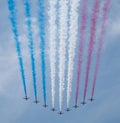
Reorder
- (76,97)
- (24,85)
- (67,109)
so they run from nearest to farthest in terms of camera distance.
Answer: (24,85)
(76,97)
(67,109)

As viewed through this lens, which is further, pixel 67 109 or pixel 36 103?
pixel 67 109

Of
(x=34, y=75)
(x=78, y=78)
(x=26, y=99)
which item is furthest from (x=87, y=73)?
(x=26, y=99)

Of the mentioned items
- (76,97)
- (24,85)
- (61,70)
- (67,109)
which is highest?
(61,70)

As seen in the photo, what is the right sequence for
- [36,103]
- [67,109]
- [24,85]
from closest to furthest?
[24,85] → [36,103] → [67,109]

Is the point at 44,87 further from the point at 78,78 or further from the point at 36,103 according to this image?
the point at 36,103

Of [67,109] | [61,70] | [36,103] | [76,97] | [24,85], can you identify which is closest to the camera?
[61,70]

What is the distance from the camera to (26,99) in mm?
65562

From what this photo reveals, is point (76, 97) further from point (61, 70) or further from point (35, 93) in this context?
point (61, 70)

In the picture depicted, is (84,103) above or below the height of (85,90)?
below

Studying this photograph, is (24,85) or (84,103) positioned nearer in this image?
(24,85)

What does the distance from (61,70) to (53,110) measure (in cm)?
1882

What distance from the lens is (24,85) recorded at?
187 ft

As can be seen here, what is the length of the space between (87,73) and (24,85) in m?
8.78

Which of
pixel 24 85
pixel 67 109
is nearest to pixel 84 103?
pixel 67 109
